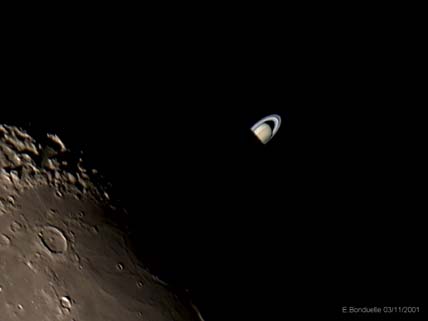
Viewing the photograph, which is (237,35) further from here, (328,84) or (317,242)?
(317,242)

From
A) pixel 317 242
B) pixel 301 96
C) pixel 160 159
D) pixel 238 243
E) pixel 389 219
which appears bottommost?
pixel 238 243

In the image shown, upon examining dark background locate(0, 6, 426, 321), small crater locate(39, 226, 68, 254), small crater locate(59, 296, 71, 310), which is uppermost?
dark background locate(0, 6, 426, 321)

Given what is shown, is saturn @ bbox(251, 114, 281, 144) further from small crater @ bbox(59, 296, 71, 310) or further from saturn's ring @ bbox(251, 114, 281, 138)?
small crater @ bbox(59, 296, 71, 310)

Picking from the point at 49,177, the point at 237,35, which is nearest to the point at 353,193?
the point at 237,35

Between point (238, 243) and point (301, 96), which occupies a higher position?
point (301, 96)

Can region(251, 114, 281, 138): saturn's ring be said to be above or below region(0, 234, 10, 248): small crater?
above

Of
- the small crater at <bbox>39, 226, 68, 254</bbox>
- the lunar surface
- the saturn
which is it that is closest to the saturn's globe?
the saturn

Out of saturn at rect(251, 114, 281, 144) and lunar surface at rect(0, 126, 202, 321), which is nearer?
lunar surface at rect(0, 126, 202, 321)

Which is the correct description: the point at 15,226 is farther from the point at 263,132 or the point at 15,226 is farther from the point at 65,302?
the point at 263,132
